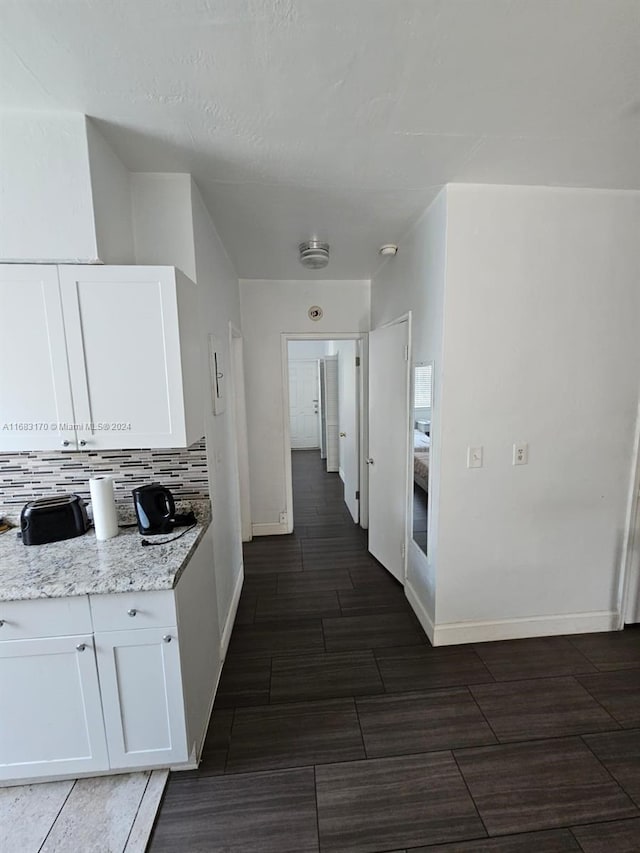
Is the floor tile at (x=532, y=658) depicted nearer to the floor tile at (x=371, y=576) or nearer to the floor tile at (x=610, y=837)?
the floor tile at (x=610, y=837)

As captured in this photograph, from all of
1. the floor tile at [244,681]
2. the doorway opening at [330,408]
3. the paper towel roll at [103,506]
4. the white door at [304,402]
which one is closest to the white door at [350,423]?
the doorway opening at [330,408]

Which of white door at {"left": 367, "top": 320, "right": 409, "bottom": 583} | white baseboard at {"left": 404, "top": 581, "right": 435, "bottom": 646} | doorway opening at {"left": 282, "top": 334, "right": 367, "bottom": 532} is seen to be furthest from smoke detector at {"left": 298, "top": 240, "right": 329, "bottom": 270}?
white baseboard at {"left": 404, "top": 581, "right": 435, "bottom": 646}

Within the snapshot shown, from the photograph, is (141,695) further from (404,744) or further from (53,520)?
(404,744)

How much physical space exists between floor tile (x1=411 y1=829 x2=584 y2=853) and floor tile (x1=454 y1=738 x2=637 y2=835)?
2 centimetres

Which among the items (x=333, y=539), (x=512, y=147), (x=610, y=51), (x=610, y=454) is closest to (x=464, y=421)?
(x=610, y=454)

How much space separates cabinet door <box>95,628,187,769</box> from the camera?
4.33ft

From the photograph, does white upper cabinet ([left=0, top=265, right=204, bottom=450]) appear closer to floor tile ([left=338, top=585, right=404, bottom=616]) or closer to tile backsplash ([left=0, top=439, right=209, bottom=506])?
tile backsplash ([left=0, top=439, right=209, bottom=506])

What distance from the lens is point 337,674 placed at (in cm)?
194

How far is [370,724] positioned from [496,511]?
1.25 metres

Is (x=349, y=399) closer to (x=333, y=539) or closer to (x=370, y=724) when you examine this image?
(x=333, y=539)

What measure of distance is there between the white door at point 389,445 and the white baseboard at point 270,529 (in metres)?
0.93

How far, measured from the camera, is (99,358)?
143 cm

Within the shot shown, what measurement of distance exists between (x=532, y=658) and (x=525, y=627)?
18 centimetres

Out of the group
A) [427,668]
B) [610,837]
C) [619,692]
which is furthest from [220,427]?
[619,692]
